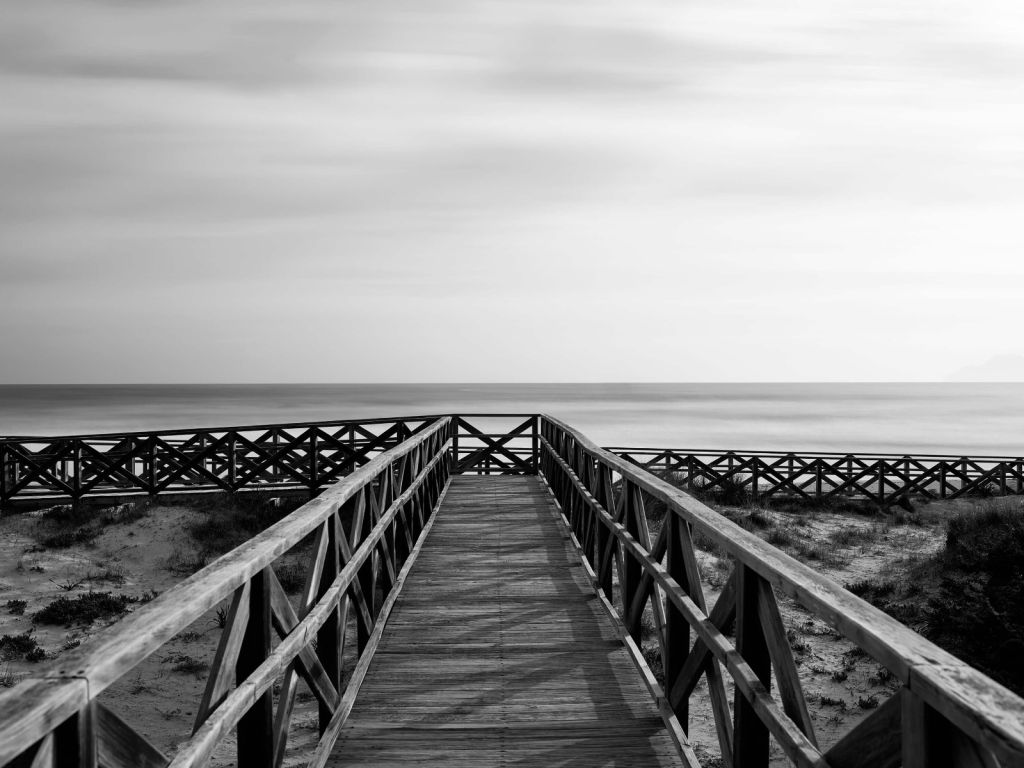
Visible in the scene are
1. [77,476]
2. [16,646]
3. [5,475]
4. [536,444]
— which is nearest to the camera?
[16,646]

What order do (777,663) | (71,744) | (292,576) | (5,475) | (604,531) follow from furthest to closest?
1. (5,475)
2. (292,576)
3. (604,531)
4. (777,663)
5. (71,744)

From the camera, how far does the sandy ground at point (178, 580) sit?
7.43 meters

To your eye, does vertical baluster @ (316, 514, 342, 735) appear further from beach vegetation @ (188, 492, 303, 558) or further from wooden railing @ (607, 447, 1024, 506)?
wooden railing @ (607, 447, 1024, 506)

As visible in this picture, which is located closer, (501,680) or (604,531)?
(501,680)

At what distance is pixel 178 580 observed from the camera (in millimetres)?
12773

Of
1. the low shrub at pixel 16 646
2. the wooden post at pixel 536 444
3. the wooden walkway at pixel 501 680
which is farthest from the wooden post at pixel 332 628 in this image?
the wooden post at pixel 536 444

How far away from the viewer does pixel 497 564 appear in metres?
7.93

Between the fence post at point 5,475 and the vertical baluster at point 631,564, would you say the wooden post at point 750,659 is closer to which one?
the vertical baluster at point 631,564

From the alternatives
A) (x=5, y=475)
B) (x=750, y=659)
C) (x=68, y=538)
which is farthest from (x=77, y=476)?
(x=750, y=659)

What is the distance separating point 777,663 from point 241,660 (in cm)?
188

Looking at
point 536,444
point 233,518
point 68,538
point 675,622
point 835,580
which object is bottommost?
point 68,538

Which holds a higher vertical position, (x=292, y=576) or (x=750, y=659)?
(x=750, y=659)

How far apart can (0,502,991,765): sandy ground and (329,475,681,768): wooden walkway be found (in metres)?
1.75

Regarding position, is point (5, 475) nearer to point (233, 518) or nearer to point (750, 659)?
point (233, 518)
